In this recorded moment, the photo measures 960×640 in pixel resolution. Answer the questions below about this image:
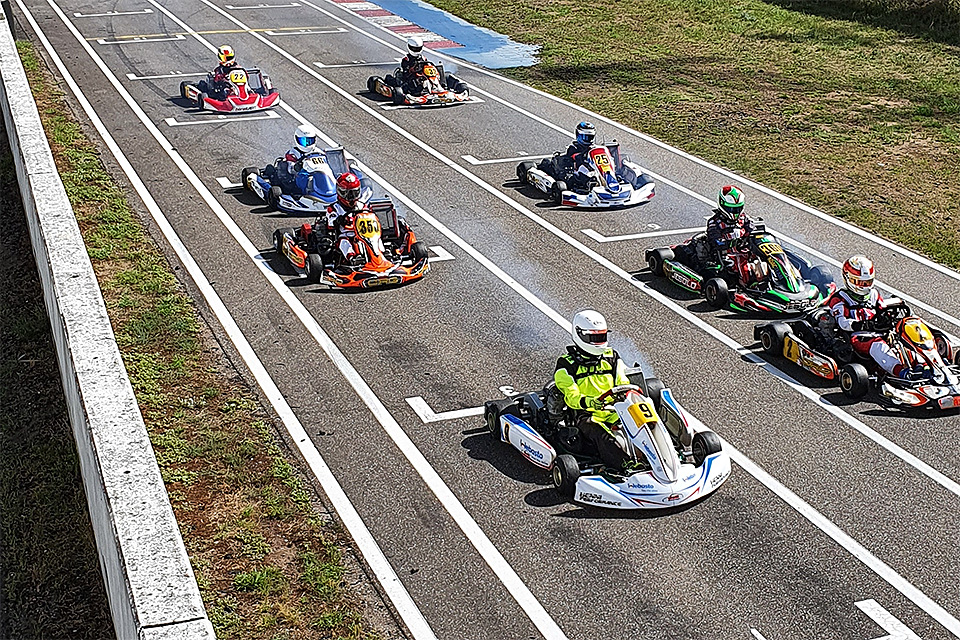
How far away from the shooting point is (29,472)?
41.2ft

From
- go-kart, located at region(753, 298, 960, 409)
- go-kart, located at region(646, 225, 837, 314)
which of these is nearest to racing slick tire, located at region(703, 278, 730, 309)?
go-kart, located at region(646, 225, 837, 314)

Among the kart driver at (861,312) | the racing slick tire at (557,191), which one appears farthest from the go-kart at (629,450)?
the racing slick tire at (557,191)

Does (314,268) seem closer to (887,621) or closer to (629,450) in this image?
(629,450)

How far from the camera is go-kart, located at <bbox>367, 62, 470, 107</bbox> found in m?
30.7

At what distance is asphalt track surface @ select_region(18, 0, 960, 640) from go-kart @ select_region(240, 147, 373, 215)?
422 mm

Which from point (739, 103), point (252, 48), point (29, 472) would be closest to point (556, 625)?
point (29, 472)

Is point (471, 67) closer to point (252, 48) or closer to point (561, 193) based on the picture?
point (252, 48)

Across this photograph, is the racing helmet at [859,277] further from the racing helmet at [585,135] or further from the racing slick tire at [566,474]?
the racing helmet at [585,135]

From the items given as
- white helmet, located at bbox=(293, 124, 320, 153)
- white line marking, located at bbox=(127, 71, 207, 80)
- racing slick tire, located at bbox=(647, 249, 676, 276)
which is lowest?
white line marking, located at bbox=(127, 71, 207, 80)

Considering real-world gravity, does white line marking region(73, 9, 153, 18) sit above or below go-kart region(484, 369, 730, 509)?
below

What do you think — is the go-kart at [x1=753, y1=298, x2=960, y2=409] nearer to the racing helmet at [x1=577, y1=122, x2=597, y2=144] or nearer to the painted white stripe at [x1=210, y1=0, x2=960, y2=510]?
the painted white stripe at [x1=210, y1=0, x2=960, y2=510]

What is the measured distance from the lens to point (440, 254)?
65.9ft

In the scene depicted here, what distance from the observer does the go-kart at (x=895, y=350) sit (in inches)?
564

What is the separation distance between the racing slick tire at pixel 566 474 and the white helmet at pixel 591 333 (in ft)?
3.90
